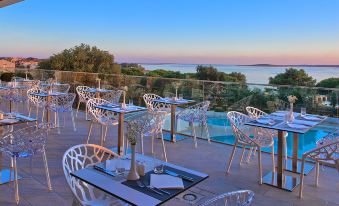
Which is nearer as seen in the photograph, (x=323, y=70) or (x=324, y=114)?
(x=324, y=114)

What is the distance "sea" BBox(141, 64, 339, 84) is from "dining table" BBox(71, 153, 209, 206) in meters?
4.57

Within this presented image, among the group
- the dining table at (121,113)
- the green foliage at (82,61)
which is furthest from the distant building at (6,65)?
the dining table at (121,113)

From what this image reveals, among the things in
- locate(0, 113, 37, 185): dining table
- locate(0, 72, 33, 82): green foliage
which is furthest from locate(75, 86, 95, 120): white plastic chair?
locate(0, 72, 33, 82): green foliage

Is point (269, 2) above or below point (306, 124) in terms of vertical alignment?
above

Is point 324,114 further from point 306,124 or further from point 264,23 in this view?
point 264,23

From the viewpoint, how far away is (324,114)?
15.8 ft

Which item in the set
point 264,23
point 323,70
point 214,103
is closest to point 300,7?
point 264,23

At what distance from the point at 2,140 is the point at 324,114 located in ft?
15.2

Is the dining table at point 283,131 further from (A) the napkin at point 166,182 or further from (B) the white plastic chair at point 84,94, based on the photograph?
(B) the white plastic chair at point 84,94

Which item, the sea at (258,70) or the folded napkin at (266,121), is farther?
the sea at (258,70)

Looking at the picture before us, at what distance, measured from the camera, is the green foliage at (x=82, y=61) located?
1892cm

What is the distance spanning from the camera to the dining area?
1.78 meters

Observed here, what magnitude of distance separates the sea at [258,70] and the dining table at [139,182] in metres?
4.57

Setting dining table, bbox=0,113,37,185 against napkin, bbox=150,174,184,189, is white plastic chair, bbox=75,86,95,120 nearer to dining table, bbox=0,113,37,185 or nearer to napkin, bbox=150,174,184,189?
dining table, bbox=0,113,37,185
